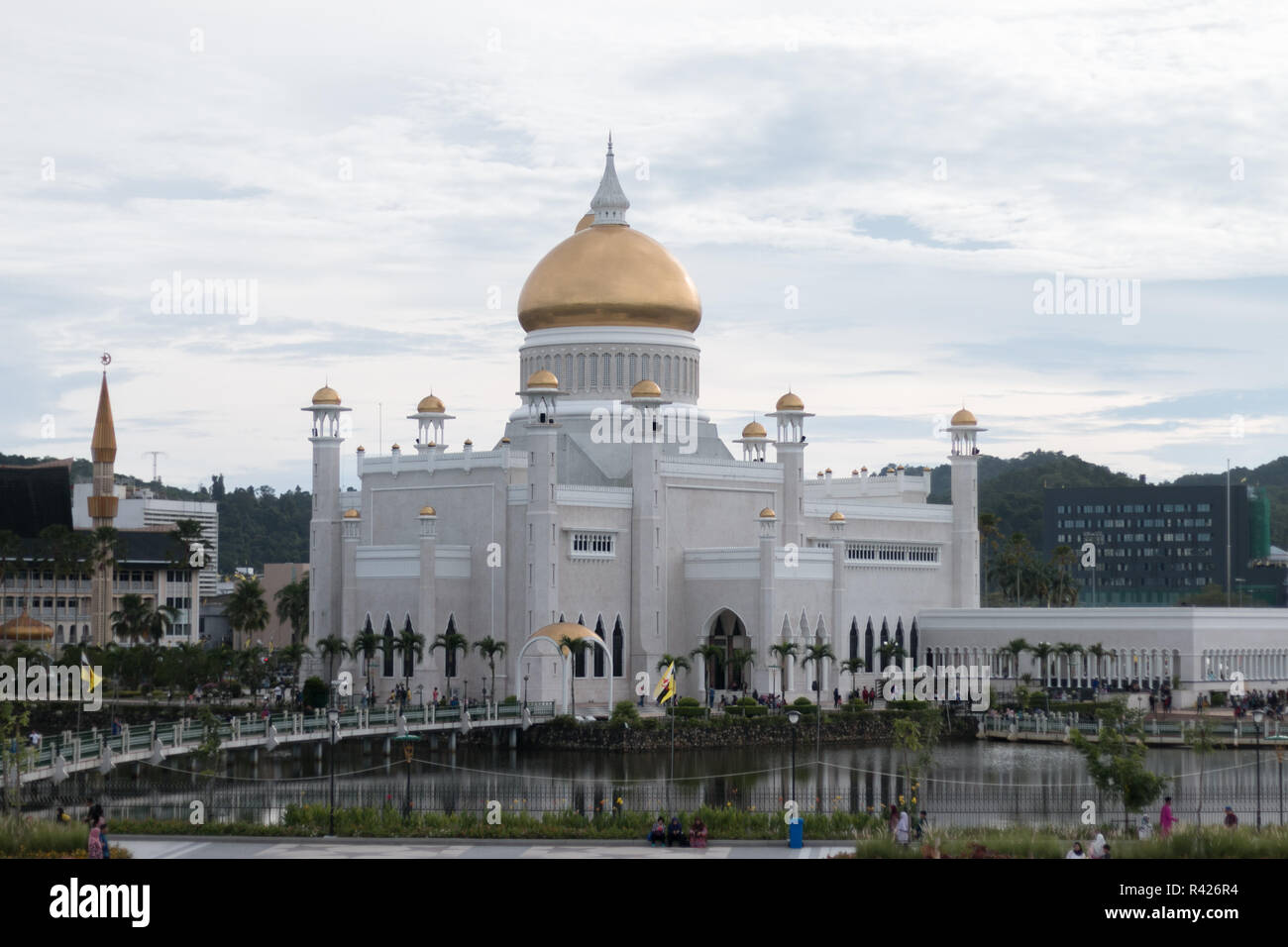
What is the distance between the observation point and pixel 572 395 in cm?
7112

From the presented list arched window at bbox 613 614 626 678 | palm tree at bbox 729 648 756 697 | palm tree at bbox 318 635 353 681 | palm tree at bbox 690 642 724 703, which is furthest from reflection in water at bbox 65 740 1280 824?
arched window at bbox 613 614 626 678

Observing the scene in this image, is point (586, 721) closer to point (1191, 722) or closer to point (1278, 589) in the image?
point (1191, 722)

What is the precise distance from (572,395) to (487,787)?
28692 millimetres

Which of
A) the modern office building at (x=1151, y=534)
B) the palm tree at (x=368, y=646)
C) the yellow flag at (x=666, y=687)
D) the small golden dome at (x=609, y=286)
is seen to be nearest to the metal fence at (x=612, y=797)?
the yellow flag at (x=666, y=687)

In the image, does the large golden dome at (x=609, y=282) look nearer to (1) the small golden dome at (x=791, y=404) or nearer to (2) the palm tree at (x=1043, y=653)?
(1) the small golden dome at (x=791, y=404)

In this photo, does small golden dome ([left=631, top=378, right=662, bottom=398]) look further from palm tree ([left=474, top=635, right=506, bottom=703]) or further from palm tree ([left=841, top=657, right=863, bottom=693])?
palm tree ([left=841, top=657, right=863, bottom=693])

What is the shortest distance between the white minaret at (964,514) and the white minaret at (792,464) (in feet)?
26.0

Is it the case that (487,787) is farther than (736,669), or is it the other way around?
(736,669)

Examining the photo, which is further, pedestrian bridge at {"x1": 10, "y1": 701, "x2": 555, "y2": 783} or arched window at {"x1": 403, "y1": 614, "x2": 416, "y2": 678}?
arched window at {"x1": 403, "y1": 614, "x2": 416, "y2": 678}

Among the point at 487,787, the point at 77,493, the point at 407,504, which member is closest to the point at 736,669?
the point at 407,504

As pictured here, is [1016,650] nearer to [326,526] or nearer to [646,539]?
[646,539]

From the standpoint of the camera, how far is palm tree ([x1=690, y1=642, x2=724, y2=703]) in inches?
2554

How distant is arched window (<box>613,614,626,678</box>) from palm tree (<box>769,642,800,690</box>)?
5098 millimetres
